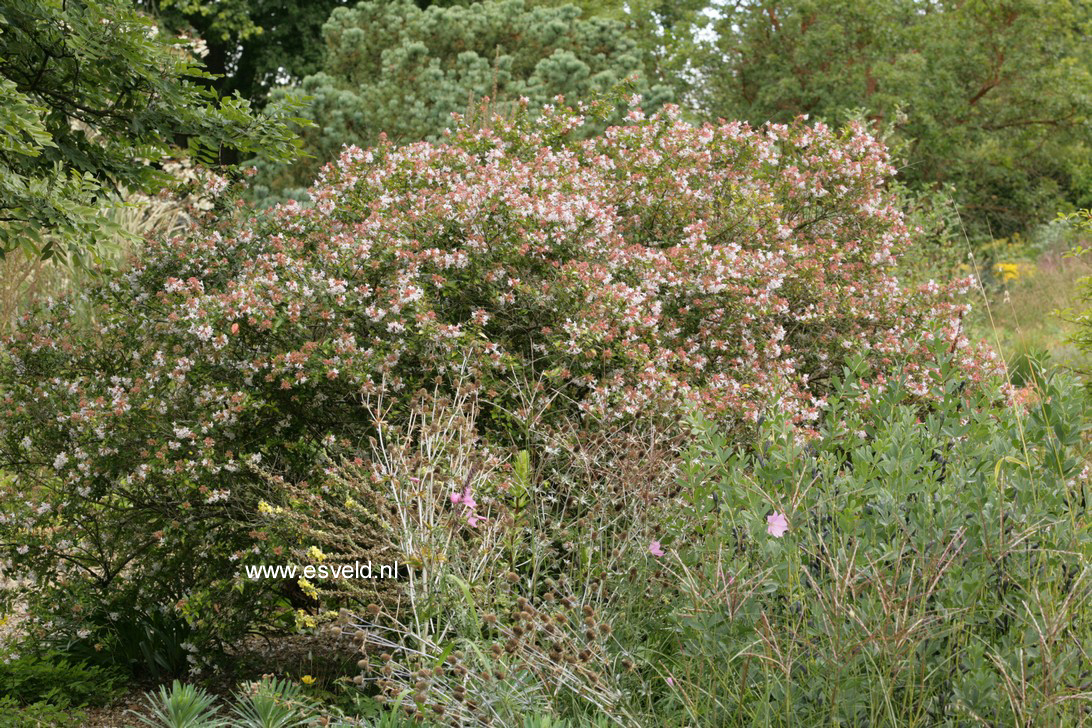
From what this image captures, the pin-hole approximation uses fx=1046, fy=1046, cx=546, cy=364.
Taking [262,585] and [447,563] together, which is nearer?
[447,563]

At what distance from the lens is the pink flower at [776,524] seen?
8.90 ft

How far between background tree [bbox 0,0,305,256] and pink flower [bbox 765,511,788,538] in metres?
2.48

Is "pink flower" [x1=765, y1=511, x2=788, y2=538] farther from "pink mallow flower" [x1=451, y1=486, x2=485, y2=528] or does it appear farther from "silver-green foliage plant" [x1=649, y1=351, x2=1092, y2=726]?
A: "pink mallow flower" [x1=451, y1=486, x2=485, y2=528]

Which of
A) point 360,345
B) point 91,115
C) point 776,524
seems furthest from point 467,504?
point 91,115

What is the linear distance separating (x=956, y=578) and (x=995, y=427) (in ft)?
2.30

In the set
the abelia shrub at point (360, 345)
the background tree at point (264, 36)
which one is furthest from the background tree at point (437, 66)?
the abelia shrub at point (360, 345)

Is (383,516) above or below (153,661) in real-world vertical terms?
above

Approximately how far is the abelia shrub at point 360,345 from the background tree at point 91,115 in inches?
18.6

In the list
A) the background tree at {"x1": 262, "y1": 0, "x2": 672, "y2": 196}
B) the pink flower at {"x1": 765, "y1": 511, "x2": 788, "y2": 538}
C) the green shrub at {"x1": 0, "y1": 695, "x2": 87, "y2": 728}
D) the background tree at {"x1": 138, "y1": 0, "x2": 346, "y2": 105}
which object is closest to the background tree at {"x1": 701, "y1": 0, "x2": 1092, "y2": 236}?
the background tree at {"x1": 262, "y1": 0, "x2": 672, "y2": 196}

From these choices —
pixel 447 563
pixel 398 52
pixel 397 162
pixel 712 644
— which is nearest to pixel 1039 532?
pixel 712 644

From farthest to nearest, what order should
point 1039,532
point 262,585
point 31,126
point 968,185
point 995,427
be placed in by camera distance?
point 968,185 < point 262,585 < point 31,126 < point 995,427 < point 1039,532

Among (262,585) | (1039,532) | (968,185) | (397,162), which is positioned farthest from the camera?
(968,185)

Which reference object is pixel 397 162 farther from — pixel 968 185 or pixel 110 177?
pixel 968 185

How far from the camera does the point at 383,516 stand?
11.5 feet
